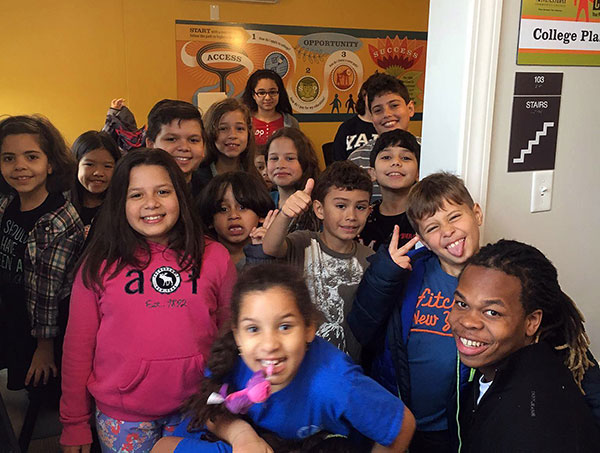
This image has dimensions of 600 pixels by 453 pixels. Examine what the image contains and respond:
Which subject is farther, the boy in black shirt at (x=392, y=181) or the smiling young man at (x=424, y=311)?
the boy in black shirt at (x=392, y=181)

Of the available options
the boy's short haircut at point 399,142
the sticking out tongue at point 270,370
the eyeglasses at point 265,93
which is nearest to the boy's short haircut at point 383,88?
the boy's short haircut at point 399,142

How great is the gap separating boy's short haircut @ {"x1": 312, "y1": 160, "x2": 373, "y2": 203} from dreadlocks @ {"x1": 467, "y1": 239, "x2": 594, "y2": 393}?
624 mm

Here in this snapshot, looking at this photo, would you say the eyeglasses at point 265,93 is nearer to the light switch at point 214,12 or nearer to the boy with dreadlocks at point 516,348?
the light switch at point 214,12

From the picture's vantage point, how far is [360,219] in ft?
5.80

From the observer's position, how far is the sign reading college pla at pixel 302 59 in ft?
15.0

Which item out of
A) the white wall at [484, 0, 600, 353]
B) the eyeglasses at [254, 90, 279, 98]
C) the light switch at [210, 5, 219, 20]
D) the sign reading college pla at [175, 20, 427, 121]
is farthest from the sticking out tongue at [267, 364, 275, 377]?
the light switch at [210, 5, 219, 20]

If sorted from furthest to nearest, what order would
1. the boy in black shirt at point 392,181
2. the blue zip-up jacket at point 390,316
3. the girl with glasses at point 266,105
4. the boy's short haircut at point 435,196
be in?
the girl with glasses at point 266,105 → the boy in black shirt at point 392,181 → the boy's short haircut at point 435,196 → the blue zip-up jacket at point 390,316

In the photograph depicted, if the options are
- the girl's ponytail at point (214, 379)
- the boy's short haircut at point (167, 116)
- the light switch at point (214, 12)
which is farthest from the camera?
the light switch at point (214, 12)

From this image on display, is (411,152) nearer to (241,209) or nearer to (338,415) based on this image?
(241,209)

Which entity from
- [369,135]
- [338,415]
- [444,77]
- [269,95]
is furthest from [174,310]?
[269,95]

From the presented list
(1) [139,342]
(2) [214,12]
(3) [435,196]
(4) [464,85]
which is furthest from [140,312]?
(2) [214,12]

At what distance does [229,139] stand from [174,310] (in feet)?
4.07

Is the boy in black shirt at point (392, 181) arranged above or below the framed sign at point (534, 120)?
below

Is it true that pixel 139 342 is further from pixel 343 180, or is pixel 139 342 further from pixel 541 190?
pixel 541 190
